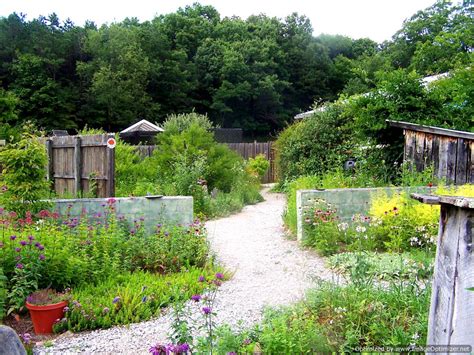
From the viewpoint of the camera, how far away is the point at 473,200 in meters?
2.21

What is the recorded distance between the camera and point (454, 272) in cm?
234

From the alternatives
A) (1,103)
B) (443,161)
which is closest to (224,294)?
(443,161)

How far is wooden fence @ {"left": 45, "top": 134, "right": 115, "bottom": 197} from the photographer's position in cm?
888

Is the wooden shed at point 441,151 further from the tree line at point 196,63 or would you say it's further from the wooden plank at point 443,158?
the tree line at point 196,63

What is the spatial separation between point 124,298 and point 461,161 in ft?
21.8

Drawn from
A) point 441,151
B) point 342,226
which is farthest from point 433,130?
point 342,226

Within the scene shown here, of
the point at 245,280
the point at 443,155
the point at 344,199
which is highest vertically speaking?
the point at 443,155

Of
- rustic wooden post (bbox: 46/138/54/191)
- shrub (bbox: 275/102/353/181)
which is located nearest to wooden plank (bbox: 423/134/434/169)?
shrub (bbox: 275/102/353/181)

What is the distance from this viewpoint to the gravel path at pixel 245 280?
12.8ft

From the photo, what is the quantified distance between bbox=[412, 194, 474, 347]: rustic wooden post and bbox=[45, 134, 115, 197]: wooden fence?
23.5 feet

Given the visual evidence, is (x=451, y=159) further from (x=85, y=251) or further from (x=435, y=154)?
(x=85, y=251)

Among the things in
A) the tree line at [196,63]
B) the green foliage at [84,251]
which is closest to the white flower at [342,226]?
the green foliage at [84,251]

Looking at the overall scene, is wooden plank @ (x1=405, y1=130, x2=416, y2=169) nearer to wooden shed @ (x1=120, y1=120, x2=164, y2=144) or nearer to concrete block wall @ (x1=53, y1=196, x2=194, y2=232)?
concrete block wall @ (x1=53, y1=196, x2=194, y2=232)

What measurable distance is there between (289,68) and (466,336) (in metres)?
41.1
